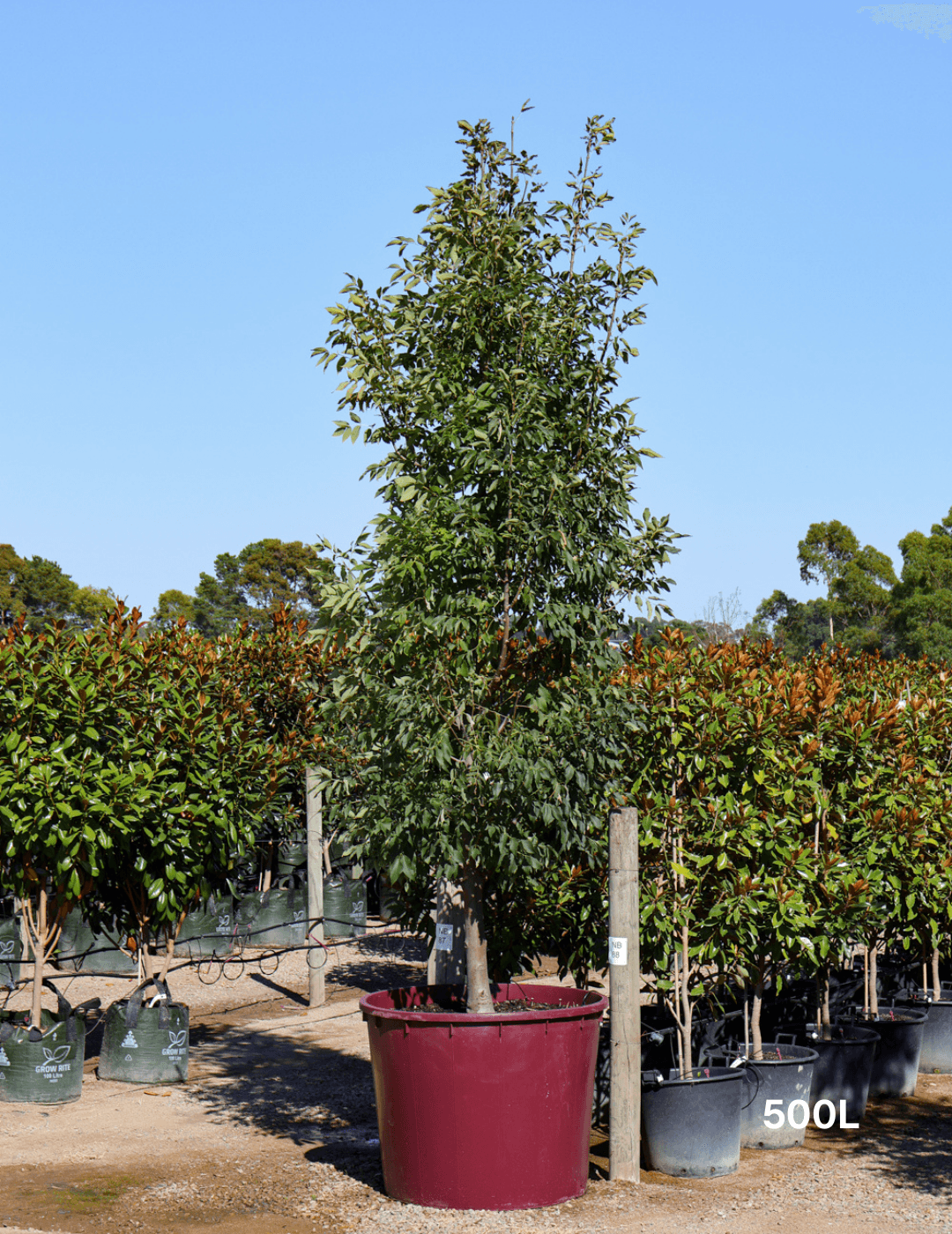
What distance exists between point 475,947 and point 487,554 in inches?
84.9

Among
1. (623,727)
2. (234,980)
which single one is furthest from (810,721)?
(234,980)

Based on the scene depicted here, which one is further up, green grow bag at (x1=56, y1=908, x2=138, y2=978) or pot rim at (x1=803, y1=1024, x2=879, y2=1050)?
pot rim at (x1=803, y1=1024, x2=879, y2=1050)

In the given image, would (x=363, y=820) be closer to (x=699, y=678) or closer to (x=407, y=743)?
(x=407, y=743)

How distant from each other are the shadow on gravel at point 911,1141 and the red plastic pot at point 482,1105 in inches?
81.4

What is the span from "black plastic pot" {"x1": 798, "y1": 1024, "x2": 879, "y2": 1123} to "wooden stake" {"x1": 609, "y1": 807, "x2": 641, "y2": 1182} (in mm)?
1807

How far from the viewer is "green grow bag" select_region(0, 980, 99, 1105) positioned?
858cm

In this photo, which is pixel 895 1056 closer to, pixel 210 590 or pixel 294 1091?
pixel 294 1091

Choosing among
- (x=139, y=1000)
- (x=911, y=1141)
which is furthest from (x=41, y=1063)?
(x=911, y=1141)

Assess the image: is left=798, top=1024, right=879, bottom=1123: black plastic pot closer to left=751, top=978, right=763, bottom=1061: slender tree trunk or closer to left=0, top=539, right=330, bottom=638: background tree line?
left=751, top=978, right=763, bottom=1061: slender tree trunk

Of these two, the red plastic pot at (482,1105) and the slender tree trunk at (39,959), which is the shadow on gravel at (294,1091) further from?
the slender tree trunk at (39,959)

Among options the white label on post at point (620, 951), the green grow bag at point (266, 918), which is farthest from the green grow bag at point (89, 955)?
the white label on post at point (620, 951)

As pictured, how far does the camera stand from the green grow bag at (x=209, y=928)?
14703 mm

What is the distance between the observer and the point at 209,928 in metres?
14.9

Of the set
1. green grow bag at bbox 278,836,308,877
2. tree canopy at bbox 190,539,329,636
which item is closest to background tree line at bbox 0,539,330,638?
tree canopy at bbox 190,539,329,636
